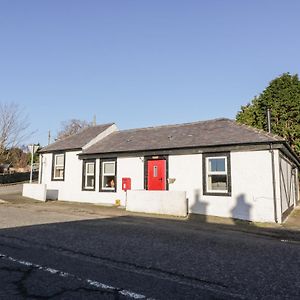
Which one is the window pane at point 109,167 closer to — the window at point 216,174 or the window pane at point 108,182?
the window pane at point 108,182

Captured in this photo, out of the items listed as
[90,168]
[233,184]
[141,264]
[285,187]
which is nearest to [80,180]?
[90,168]

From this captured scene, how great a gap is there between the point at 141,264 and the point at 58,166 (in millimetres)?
16683

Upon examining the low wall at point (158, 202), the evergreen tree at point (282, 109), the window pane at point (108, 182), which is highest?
the evergreen tree at point (282, 109)

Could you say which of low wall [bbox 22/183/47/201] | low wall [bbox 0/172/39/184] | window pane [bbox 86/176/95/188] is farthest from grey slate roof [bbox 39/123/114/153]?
low wall [bbox 0/172/39/184]

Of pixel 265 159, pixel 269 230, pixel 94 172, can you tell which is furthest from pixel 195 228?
pixel 94 172

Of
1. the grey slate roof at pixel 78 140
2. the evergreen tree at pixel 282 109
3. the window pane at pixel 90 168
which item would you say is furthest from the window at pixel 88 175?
the evergreen tree at pixel 282 109

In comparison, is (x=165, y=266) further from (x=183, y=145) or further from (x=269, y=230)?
(x=183, y=145)

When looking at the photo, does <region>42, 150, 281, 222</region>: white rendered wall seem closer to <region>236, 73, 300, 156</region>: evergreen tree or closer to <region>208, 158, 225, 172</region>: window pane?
<region>208, 158, 225, 172</region>: window pane

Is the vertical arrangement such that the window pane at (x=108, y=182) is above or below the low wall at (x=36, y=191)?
above

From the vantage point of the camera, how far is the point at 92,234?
28.3 ft

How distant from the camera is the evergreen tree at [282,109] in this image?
90.5 feet

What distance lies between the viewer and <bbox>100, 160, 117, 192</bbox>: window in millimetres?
18255

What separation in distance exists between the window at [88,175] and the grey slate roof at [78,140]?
4.45 ft

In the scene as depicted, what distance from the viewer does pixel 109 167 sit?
727 inches
